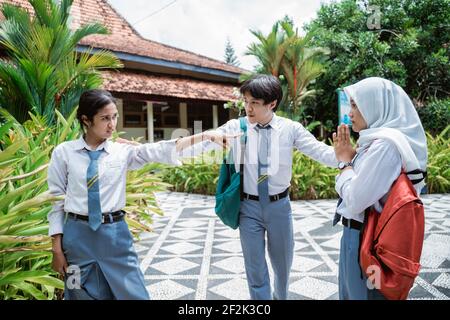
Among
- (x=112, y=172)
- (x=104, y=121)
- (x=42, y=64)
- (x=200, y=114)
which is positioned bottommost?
(x=112, y=172)

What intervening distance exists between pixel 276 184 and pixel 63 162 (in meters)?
1.09

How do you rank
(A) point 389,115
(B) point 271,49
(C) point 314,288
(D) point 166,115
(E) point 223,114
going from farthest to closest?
(E) point 223,114, (D) point 166,115, (B) point 271,49, (C) point 314,288, (A) point 389,115

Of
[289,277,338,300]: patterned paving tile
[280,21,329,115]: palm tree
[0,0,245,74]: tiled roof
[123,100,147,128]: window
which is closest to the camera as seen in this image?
[289,277,338,300]: patterned paving tile

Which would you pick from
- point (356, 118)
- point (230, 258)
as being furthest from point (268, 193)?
point (230, 258)

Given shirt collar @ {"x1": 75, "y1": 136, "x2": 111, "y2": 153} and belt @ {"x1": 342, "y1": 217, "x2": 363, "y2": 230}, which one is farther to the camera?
shirt collar @ {"x1": 75, "y1": 136, "x2": 111, "y2": 153}

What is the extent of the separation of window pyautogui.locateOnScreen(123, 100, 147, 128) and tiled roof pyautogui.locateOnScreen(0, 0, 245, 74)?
182 cm

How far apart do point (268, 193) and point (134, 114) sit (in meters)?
11.6

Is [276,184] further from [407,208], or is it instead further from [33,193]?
[33,193]

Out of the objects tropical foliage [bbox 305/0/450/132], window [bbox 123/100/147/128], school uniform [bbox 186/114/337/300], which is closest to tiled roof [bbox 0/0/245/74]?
window [bbox 123/100/147/128]

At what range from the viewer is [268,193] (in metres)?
2.08

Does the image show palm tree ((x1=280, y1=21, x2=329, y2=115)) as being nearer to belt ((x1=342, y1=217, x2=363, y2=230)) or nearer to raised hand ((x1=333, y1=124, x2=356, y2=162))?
raised hand ((x1=333, y1=124, x2=356, y2=162))

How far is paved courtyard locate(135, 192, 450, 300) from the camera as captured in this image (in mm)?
2840

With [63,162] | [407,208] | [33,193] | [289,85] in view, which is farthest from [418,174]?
[289,85]

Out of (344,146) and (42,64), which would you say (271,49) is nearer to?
(42,64)
